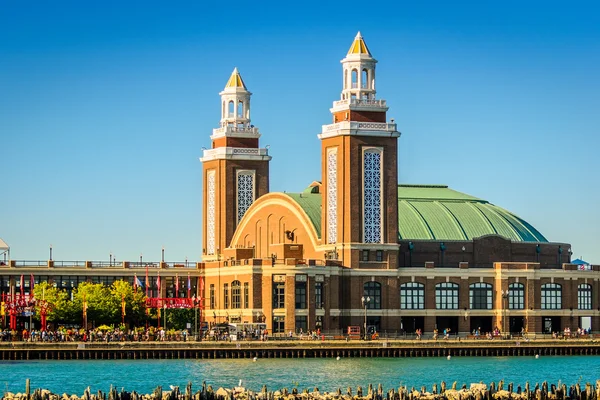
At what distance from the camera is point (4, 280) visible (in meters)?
185

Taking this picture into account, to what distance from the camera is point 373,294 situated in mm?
168750

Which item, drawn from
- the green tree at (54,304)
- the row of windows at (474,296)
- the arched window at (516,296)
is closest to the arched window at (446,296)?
the row of windows at (474,296)

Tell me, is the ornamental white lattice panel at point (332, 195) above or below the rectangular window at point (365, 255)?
above

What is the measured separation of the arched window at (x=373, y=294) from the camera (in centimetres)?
16812

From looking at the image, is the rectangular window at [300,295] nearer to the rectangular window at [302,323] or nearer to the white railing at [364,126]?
the rectangular window at [302,323]

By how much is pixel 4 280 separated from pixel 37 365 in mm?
53528

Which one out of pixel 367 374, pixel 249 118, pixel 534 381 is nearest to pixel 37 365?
pixel 367 374

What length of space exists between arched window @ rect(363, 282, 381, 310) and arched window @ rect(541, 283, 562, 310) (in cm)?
1895

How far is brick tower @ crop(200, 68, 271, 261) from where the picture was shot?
630 feet

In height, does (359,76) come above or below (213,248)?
above

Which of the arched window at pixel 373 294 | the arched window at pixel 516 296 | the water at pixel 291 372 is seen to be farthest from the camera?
the arched window at pixel 516 296

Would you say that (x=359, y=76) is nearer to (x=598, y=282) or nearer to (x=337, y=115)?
(x=337, y=115)

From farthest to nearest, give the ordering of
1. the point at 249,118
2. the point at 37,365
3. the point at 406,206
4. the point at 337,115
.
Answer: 1. the point at 249,118
2. the point at 406,206
3. the point at 337,115
4. the point at 37,365

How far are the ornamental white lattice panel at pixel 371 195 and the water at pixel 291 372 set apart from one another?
982 inches
